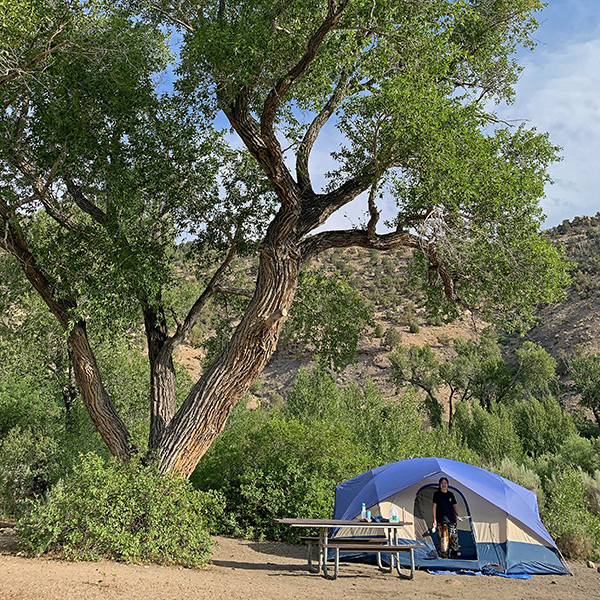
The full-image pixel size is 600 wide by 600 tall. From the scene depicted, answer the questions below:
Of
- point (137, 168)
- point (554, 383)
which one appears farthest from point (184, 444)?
point (554, 383)

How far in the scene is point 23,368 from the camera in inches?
737

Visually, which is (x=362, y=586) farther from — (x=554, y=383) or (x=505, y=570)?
(x=554, y=383)

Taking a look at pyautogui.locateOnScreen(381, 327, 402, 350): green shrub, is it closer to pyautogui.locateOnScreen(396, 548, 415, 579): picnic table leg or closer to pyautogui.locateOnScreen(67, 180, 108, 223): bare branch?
pyautogui.locateOnScreen(396, 548, 415, 579): picnic table leg

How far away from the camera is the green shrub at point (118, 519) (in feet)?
21.3

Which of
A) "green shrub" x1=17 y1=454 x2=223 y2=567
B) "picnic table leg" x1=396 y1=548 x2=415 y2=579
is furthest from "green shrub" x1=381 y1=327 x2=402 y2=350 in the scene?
"green shrub" x1=17 y1=454 x2=223 y2=567

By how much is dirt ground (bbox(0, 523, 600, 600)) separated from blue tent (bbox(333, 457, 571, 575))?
1.44 ft

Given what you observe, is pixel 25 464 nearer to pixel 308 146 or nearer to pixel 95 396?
pixel 95 396

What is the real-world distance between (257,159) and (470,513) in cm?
711

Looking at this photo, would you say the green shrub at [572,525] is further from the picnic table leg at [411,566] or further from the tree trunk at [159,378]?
the tree trunk at [159,378]

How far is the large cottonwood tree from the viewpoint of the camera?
762 cm

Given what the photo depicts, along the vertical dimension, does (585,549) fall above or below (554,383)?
below

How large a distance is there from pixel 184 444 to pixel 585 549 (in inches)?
343

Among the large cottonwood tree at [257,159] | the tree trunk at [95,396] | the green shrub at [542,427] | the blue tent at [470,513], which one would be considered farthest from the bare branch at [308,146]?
the green shrub at [542,427]

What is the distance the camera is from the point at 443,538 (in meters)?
9.23
